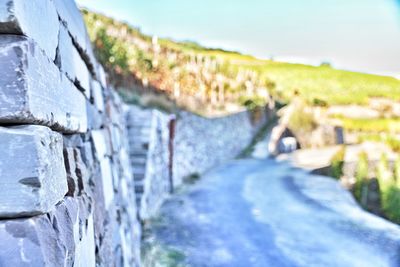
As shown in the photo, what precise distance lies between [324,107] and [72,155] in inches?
804

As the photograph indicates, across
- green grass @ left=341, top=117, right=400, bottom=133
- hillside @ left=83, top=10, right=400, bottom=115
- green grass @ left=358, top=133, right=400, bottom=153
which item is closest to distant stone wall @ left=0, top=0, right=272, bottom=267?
hillside @ left=83, top=10, right=400, bottom=115

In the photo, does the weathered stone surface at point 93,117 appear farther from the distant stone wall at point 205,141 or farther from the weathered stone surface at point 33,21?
the distant stone wall at point 205,141

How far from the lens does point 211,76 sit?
24953mm

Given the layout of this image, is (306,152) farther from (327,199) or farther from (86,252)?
(86,252)

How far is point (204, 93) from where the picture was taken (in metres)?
22.0

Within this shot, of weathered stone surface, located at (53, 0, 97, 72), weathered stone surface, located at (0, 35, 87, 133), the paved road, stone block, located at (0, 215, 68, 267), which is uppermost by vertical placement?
weathered stone surface, located at (53, 0, 97, 72)

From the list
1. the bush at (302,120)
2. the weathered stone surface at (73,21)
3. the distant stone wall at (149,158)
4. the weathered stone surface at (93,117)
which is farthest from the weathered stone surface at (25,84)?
the bush at (302,120)

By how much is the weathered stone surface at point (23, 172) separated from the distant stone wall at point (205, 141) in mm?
9584

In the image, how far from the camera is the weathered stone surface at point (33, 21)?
1.21 m

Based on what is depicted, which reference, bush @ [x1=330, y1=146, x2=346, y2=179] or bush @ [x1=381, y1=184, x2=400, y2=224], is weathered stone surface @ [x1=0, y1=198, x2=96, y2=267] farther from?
bush @ [x1=330, y1=146, x2=346, y2=179]

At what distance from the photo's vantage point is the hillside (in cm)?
1247

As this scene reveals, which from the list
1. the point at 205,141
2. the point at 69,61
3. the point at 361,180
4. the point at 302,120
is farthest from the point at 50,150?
the point at 302,120

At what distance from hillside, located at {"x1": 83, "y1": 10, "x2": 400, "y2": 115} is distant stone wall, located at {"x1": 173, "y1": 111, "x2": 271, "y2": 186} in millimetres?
1324

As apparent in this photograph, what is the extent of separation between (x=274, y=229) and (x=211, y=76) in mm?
19213
